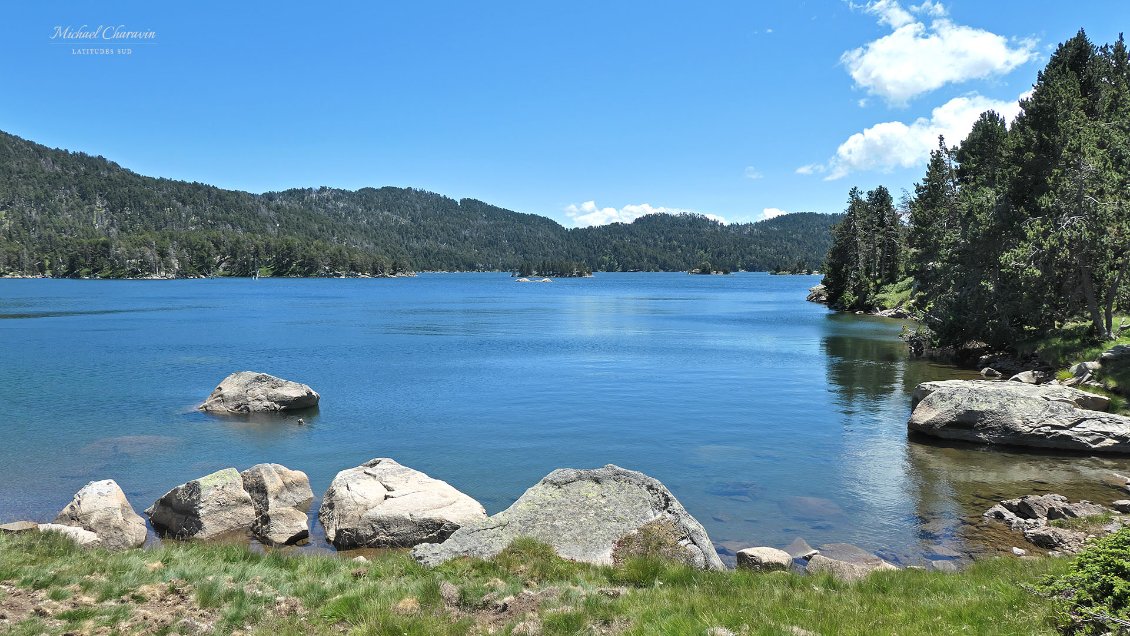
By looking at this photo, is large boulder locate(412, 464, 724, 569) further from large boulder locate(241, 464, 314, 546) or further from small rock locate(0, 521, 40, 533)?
small rock locate(0, 521, 40, 533)

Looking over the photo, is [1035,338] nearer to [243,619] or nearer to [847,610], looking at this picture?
[847,610]

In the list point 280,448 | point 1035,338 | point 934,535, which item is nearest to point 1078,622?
point 934,535

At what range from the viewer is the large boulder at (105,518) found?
661 inches

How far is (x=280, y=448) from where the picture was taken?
92.8ft

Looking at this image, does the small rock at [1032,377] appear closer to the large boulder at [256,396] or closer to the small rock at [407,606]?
the small rock at [407,606]

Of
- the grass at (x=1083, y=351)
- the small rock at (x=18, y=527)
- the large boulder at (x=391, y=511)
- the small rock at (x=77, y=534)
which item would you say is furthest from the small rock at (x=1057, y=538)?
the small rock at (x=18, y=527)

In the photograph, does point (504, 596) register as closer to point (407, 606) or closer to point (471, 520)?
point (407, 606)

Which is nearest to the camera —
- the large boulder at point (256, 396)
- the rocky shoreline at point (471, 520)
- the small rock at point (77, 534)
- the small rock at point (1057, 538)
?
the rocky shoreline at point (471, 520)

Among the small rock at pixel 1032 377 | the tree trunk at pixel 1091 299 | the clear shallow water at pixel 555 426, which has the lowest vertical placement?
the clear shallow water at pixel 555 426

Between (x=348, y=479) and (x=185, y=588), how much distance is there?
8440 millimetres

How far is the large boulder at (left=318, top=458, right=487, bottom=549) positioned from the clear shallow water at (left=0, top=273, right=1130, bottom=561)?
9.28 feet

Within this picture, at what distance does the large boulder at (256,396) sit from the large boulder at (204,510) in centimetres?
1592

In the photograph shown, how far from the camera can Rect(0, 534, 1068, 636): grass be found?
9.30 m

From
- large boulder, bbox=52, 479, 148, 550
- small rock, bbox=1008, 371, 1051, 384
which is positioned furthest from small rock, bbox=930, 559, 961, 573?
small rock, bbox=1008, 371, 1051, 384
